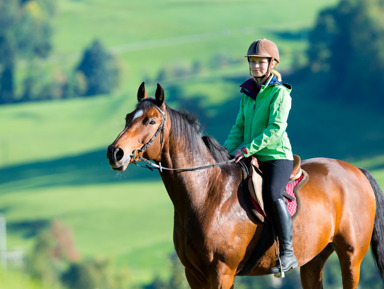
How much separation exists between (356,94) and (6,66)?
58.6 meters

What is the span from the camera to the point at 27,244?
88.4m

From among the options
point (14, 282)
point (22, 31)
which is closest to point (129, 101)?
point (22, 31)

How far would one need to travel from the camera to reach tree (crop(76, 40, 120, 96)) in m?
127

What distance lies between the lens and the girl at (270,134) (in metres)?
7.73

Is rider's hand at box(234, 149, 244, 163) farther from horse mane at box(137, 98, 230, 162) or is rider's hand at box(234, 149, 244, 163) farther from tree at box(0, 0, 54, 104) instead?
tree at box(0, 0, 54, 104)

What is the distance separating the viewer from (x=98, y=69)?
5202 inches

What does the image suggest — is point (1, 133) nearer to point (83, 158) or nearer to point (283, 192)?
point (83, 158)

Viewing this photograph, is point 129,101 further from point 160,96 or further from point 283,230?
point 160,96

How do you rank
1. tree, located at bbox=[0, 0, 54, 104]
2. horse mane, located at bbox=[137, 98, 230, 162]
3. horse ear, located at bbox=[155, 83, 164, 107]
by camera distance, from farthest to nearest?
tree, located at bbox=[0, 0, 54, 104] < horse mane, located at bbox=[137, 98, 230, 162] < horse ear, located at bbox=[155, 83, 164, 107]

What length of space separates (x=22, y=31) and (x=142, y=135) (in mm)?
136157

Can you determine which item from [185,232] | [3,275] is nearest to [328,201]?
[185,232]

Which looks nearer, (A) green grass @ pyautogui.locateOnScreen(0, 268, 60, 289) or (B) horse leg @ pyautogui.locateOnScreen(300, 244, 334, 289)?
(B) horse leg @ pyautogui.locateOnScreen(300, 244, 334, 289)

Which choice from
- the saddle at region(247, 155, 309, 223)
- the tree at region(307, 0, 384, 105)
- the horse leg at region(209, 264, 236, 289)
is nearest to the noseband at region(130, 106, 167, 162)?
the saddle at region(247, 155, 309, 223)

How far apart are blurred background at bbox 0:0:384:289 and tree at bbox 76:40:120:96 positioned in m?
0.22
